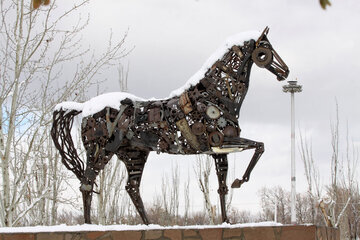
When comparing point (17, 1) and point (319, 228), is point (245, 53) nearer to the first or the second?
point (319, 228)

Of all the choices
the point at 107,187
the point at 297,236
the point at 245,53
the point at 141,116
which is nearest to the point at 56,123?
the point at 141,116

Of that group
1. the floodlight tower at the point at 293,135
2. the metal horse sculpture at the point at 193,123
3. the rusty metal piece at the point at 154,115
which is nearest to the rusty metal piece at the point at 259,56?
the metal horse sculpture at the point at 193,123

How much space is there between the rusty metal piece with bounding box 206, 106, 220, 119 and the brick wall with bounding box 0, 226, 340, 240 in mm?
1239

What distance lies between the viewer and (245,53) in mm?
5496

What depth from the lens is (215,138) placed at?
5.34 metres

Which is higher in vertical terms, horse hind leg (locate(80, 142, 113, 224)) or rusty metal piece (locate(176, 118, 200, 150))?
rusty metal piece (locate(176, 118, 200, 150))

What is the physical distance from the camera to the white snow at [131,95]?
556 cm

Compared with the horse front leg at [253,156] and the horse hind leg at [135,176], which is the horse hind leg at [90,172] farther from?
the horse front leg at [253,156]

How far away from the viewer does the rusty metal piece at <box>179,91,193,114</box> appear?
216 inches

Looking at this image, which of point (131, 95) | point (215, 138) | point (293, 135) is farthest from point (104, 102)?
point (293, 135)

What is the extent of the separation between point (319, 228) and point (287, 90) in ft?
21.9

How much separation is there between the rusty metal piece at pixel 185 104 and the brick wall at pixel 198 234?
138 cm

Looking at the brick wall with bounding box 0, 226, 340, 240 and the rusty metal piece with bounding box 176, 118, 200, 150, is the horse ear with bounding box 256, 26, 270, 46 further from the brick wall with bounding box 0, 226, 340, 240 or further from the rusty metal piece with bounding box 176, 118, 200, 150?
the brick wall with bounding box 0, 226, 340, 240

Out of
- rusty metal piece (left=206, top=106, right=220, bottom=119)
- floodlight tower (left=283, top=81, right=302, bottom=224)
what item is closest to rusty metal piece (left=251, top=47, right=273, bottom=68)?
rusty metal piece (left=206, top=106, right=220, bottom=119)
